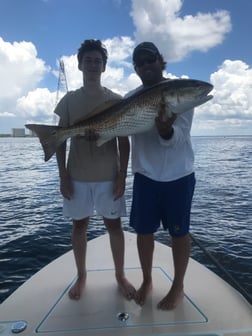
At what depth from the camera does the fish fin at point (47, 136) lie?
3637mm

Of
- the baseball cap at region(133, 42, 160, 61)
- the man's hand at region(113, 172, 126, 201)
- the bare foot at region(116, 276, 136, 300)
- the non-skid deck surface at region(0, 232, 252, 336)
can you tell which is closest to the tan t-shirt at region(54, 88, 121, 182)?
the man's hand at region(113, 172, 126, 201)

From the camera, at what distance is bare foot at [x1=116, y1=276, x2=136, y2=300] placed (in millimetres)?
3941

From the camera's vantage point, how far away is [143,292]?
12.8 feet

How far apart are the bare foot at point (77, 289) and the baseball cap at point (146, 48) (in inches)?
104

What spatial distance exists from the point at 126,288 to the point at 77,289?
22.7 inches

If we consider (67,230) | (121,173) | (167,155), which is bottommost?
(67,230)

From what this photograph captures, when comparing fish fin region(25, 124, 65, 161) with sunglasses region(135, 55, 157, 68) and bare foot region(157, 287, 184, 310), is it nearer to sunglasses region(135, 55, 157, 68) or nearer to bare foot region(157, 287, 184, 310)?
sunglasses region(135, 55, 157, 68)

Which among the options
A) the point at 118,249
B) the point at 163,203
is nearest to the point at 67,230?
the point at 118,249

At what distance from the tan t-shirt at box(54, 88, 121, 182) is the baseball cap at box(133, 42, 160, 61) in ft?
1.80

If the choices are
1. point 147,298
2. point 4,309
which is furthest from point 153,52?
point 4,309

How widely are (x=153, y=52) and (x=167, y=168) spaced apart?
118cm

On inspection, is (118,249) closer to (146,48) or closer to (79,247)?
(79,247)

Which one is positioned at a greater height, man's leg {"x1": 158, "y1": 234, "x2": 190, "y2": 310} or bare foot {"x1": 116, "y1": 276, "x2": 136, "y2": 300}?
man's leg {"x1": 158, "y1": 234, "x2": 190, "y2": 310}

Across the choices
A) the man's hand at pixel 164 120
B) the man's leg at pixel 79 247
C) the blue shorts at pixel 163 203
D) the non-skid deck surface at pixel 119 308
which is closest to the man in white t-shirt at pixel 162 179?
the blue shorts at pixel 163 203
